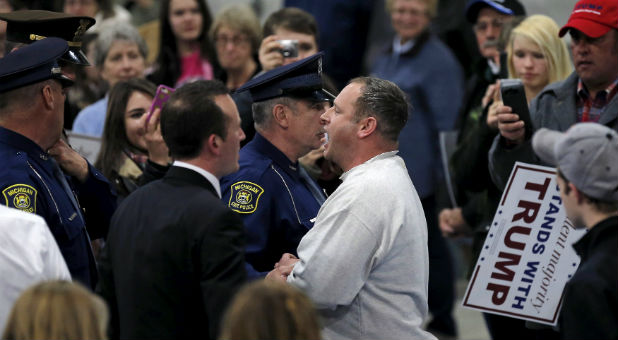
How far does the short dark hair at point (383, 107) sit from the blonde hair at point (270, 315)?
1.57m

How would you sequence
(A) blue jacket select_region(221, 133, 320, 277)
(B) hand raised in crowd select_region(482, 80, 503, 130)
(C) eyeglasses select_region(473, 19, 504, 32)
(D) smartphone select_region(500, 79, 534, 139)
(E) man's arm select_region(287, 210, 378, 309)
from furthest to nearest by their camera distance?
(C) eyeglasses select_region(473, 19, 504, 32) → (B) hand raised in crowd select_region(482, 80, 503, 130) → (D) smartphone select_region(500, 79, 534, 139) → (A) blue jacket select_region(221, 133, 320, 277) → (E) man's arm select_region(287, 210, 378, 309)

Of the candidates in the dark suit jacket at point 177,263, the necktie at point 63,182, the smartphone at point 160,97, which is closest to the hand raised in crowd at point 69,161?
the necktie at point 63,182

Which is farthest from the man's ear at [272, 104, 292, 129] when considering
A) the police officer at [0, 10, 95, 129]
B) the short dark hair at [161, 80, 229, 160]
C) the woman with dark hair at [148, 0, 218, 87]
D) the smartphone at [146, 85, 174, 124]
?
the woman with dark hair at [148, 0, 218, 87]

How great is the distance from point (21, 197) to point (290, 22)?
2794mm

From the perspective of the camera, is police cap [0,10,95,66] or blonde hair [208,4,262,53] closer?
police cap [0,10,95,66]

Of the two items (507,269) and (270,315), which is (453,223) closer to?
(507,269)

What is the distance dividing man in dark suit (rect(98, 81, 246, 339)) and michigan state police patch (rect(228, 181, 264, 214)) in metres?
0.63

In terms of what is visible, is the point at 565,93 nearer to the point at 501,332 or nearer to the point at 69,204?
the point at 501,332

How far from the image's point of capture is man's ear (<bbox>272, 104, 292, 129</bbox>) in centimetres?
462

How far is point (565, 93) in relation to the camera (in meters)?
5.03

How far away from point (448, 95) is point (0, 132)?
406 cm

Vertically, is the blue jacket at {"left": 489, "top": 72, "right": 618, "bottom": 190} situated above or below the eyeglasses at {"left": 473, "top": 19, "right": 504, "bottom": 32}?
below

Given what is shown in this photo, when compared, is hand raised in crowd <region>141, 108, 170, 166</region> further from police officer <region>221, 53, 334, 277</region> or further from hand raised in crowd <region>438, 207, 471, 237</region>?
hand raised in crowd <region>438, 207, 471, 237</region>

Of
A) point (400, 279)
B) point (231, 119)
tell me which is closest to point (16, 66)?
point (231, 119)
